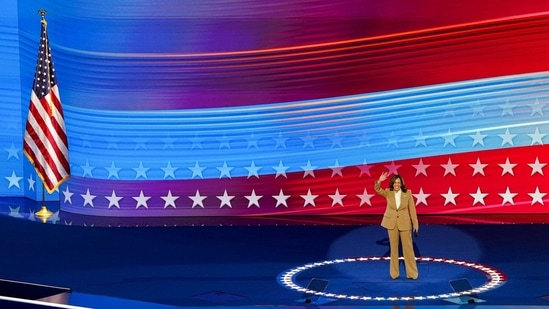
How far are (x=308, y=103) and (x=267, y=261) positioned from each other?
3117 mm

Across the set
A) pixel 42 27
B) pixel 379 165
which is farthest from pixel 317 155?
Answer: pixel 42 27

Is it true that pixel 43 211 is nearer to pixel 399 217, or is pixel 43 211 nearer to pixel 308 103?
pixel 308 103

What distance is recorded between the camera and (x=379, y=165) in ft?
45.9

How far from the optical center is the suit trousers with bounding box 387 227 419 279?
10188 millimetres

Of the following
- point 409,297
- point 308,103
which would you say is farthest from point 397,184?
point 308,103

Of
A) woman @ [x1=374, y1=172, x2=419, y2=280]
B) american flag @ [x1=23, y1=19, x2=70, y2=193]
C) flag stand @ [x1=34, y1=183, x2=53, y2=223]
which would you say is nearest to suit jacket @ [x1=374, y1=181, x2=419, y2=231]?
woman @ [x1=374, y1=172, x2=419, y2=280]

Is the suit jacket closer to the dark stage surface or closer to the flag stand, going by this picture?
the dark stage surface

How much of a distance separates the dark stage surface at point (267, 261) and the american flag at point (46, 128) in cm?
65

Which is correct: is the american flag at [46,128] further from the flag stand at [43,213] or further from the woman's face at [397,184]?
the woman's face at [397,184]

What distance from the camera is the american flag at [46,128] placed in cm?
1420

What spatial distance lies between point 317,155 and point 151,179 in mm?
2227

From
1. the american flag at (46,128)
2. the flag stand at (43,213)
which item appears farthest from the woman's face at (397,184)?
the flag stand at (43,213)

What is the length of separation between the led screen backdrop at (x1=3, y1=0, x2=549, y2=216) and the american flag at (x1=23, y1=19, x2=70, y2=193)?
1.11 feet

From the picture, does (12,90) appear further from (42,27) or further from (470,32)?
(470,32)
